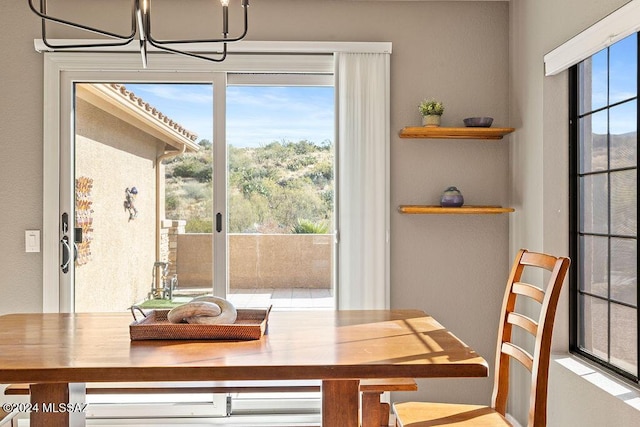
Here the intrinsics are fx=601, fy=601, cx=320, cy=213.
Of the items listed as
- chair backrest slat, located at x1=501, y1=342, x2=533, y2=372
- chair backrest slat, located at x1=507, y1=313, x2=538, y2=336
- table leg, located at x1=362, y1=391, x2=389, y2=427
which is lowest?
table leg, located at x1=362, y1=391, x2=389, y2=427

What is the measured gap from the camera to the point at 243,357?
178 centimetres

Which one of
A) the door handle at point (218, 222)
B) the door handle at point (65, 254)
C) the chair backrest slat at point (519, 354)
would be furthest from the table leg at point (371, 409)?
the door handle at point (65, 254)

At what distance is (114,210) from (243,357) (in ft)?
7.01

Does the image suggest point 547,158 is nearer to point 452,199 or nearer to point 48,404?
point 452,199

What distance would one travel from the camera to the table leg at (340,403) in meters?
1.87

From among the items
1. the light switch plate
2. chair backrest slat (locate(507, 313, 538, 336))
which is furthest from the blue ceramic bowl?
the light switch plate

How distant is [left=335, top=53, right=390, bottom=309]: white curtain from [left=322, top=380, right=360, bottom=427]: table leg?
1644mm

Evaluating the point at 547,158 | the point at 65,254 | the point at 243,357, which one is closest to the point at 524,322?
the point at 243,357

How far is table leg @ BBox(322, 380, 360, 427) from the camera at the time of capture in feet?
6.14

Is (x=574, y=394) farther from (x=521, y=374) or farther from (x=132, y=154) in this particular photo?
(x=132, y=154)

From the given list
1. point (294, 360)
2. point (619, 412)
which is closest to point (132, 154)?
point (294, 360)

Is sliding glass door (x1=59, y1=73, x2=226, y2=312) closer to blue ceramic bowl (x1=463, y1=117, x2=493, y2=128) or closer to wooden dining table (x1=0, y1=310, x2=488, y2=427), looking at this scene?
wooden dining table (x1=0, y1=310, x2=488, y2=427)

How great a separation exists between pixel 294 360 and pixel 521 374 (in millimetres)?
2117

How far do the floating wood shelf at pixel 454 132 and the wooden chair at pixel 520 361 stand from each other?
1.19m
